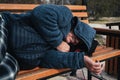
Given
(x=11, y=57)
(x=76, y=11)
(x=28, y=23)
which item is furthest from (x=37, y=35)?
(x=76, y=11)

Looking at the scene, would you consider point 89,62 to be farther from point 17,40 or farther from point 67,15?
point 17,40

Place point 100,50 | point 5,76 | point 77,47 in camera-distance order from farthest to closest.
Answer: point 100,50 → point 77,47 → point 5,76

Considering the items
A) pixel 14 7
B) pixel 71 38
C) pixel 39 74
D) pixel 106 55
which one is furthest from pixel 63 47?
pixel 14 7

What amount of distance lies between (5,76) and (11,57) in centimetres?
26

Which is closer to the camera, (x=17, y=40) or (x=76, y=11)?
(x=17, y=40)

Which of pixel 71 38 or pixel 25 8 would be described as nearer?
pixel 71 38

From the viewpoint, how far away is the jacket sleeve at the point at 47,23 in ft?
Result: 7.23

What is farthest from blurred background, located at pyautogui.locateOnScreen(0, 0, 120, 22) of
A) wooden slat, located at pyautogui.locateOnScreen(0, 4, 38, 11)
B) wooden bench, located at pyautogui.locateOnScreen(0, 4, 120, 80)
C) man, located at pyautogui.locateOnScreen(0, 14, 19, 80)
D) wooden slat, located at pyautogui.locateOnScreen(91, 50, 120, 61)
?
man, located at pyautogui.locateOnScreen(0, 14, 19, 80)

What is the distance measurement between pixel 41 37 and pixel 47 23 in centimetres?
15

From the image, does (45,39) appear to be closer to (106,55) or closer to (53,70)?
(53,70)

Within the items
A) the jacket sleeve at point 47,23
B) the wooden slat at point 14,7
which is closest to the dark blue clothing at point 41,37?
the jacket sleeve at point 47,23

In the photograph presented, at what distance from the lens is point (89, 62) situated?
2.33m

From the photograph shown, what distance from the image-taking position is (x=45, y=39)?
7.48ft

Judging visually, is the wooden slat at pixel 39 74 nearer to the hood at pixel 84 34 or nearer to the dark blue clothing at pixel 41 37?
the dark blue clothing at pixel 41 37
